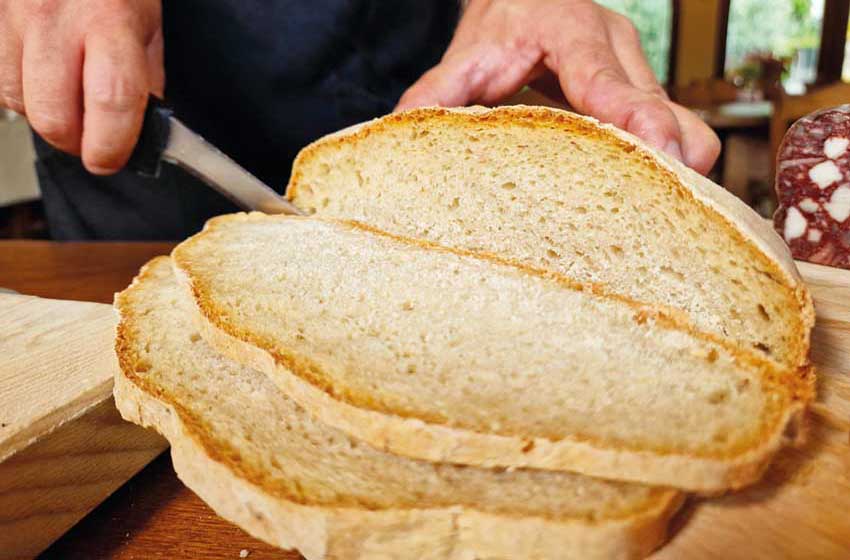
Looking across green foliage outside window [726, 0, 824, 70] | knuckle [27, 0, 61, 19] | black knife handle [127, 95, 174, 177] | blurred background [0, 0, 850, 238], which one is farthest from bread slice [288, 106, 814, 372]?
green foliage outside window [726, 0, 824, 70]

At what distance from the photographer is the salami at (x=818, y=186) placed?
200 cm

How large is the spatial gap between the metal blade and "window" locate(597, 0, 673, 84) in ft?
40.3

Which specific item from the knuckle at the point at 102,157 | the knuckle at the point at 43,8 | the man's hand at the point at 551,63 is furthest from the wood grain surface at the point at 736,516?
the knuckle at the point at 43,8

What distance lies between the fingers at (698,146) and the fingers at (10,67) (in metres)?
1.87

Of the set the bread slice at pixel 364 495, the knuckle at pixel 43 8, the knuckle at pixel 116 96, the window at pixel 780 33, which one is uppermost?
the knuckle at pixel 43 8

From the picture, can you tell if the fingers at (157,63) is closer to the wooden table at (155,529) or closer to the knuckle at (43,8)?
the knuckle at (43,8)

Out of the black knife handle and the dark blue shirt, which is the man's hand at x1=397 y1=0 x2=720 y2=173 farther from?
the black knife handle

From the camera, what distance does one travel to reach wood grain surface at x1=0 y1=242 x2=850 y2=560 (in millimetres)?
995

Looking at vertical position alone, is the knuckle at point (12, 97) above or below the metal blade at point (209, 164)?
above

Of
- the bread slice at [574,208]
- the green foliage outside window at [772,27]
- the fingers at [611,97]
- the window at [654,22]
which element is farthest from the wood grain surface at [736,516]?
the green foliage outside window at [772,27]

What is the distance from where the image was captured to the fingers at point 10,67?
1940 mm

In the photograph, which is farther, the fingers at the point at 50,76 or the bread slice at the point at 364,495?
the fingers at the point at 50,76

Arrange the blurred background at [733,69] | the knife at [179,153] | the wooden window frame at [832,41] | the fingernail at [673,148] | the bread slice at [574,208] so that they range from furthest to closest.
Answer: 1. the wooden window frame at [832,41]
2. the blurred background at [733,69]
3. the knife at [179,153]
4. the fingernail at [673,148]
5. the bread slice at [574,208]

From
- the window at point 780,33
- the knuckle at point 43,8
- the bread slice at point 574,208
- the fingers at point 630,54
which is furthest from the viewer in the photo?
the window at point 780,33
